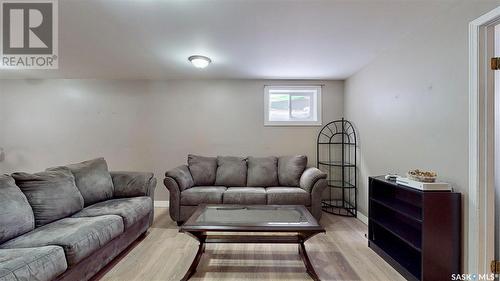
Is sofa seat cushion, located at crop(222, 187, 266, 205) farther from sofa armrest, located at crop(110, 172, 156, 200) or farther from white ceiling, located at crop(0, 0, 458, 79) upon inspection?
white ceiling, located at crop(0, 0, 458, 79)

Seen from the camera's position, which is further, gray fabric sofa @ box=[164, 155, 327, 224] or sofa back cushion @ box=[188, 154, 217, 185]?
sofa back cushion @ box=[188, 154, 217, 185]

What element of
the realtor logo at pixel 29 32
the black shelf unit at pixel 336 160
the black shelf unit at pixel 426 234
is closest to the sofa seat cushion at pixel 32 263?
the realtor logo at pixel 29 32

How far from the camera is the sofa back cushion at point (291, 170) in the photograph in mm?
3695

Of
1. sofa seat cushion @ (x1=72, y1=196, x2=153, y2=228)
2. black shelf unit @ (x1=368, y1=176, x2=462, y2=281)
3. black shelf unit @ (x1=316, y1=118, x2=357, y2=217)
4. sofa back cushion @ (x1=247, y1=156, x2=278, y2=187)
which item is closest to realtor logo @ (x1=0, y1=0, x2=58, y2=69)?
sofa seat cushion @ (x1=72, y1=196, x2=153, y2=228)

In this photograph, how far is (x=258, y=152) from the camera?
4.28 meters

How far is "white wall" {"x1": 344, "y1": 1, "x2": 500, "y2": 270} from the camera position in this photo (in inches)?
71.0

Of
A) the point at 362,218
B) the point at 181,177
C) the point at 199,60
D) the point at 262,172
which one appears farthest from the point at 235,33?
the point at 362,218

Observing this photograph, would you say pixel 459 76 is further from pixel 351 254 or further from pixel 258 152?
pixel 258 152

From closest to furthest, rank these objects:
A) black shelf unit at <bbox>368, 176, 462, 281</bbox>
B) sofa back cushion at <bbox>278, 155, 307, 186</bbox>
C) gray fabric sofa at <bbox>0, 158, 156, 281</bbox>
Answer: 1. gray fabric sofa at <bbox>0, 158, 156, 281</bbox>
2. black shelf unit at <bbox>368, 176, 462, 281</bbox>
3. sofa back cushion at <bbox>278, 155, 307, 186</bbox>

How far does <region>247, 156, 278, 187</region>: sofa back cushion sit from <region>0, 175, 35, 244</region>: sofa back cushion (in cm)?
262

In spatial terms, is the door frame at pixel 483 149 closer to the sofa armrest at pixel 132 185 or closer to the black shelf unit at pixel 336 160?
the black shelf unit at pixel 336 160

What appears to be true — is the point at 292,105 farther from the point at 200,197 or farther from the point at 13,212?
the point at 13,212

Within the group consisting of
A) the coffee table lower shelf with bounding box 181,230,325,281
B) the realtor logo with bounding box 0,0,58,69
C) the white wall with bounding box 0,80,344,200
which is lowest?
the coffee table lower shelf with bounding box 181,230,325,281

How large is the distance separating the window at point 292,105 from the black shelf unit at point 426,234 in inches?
81.8
